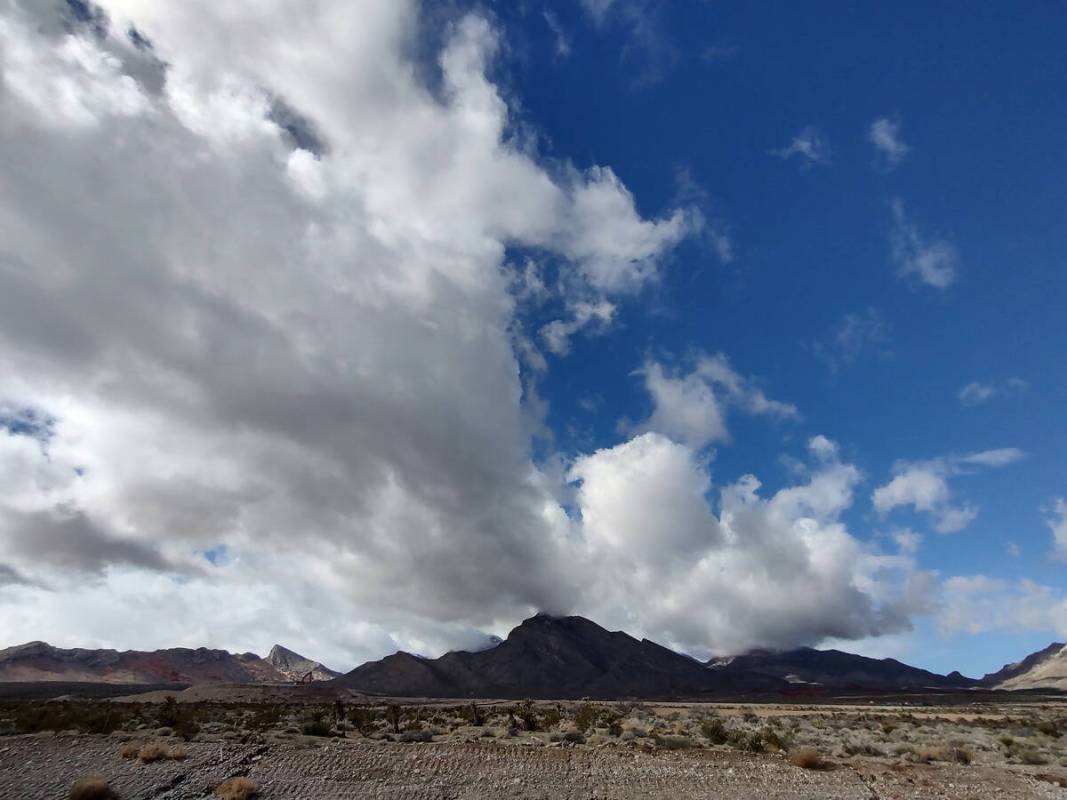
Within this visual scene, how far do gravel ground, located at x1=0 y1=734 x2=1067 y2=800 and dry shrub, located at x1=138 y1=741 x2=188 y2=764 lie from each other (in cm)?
25

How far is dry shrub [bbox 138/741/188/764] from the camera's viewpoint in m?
18.5

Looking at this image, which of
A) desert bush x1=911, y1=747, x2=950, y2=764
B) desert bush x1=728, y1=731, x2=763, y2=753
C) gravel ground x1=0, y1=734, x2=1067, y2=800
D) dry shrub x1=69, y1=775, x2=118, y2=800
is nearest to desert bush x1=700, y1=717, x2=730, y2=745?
desert bush x1=728, y1=731, x2=763, y2=753

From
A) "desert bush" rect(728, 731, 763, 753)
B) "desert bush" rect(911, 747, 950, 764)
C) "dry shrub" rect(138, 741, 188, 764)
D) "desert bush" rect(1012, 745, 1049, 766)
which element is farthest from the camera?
"desert bush" rect(1012, 745, 1049, 766)

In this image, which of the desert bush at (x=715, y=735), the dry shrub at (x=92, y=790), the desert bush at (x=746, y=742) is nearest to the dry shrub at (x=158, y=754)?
the dry shrub at (x=92, y=790)

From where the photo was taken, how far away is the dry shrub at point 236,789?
54.1ft

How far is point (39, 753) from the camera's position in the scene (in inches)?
736

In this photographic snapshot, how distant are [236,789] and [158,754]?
3618mm

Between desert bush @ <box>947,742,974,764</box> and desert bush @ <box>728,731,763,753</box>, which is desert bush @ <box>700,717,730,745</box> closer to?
desert bush @ <box>728,731,763,753</box>

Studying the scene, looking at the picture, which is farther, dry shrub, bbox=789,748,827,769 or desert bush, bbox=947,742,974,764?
desert bush, bbox=947,742,974,764

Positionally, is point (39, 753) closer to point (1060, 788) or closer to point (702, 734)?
point (702, 734)

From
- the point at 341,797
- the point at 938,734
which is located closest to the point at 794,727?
the point at 938,734

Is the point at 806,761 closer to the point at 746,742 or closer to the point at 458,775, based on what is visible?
the point at 746,742

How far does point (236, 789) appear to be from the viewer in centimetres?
1673

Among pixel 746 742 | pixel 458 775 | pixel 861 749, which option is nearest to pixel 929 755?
pixel 861 749
